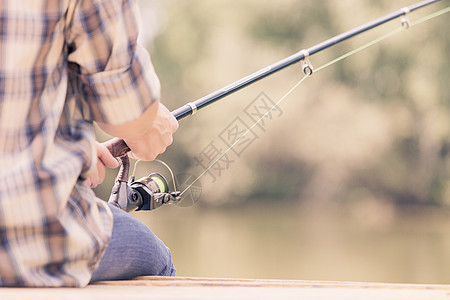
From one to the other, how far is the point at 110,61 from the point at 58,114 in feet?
0.28

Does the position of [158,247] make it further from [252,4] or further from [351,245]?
[252,4]

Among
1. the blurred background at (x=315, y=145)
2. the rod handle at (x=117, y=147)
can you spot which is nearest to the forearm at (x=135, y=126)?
the rod handle at (x=117, y=147)

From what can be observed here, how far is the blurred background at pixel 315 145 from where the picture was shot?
8570 millimetres

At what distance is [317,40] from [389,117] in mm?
1729

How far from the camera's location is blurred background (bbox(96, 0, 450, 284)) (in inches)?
337

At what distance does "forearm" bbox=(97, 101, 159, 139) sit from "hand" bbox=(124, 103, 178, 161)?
11 centimetres

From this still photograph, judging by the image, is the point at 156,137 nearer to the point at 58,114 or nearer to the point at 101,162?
the point at 101,162

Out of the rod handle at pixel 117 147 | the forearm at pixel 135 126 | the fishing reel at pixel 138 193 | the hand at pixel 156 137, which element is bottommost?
the fishing reel at pixel 138 193

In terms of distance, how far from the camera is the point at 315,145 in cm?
993

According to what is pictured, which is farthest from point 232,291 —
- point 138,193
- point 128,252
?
point 138,193

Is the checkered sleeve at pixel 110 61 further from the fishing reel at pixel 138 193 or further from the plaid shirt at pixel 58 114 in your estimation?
the fishing reel at pixel 138 193

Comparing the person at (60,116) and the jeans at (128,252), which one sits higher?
the person at (60,116)

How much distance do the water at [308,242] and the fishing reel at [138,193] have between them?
5623 millimetres

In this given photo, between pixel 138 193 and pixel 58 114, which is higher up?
pixel 58 114
